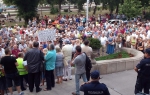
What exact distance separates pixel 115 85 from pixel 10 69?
4.07 metres

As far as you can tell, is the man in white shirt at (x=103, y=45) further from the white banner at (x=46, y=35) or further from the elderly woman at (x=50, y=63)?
the elderly woman at (x=50, y=63)

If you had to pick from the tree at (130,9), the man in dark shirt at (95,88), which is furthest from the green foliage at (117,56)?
the tree at (130,9)

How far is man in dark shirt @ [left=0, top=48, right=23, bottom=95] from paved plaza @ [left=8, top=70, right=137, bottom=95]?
0.57 meters

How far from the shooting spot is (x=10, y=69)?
791 cm

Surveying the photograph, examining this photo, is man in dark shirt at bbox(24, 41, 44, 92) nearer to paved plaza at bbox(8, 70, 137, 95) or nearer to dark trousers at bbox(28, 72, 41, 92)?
dark trousers at bbox(28, 72, 41, 92)

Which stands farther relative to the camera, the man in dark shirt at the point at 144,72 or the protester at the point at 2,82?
the protester at the point at 2,82

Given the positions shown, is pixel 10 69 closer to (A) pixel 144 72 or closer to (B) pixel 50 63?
(B) pixel 50 63

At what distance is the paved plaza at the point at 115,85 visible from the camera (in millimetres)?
8844

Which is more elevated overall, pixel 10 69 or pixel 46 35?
pixel 46 35

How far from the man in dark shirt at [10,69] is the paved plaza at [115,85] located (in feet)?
1.87

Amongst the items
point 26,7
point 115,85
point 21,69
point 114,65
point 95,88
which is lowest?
point 115,85

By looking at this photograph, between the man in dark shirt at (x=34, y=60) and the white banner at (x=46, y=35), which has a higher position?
the white banner at (x=46, y=35)

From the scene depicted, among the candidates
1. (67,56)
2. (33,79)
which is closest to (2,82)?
(33,79)

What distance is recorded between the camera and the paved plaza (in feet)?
29.0
